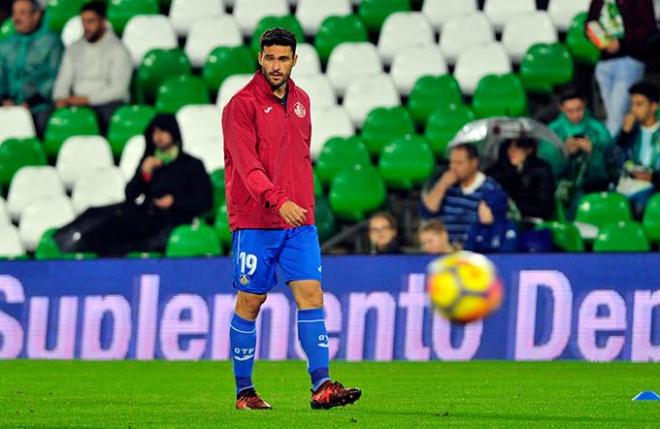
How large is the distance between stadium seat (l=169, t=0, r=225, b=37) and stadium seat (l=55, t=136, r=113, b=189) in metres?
2.10

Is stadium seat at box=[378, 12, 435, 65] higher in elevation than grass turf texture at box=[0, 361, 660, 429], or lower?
higher

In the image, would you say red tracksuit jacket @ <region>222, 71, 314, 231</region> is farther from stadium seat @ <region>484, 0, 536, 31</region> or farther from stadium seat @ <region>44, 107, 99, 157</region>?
stadium seat @ <region>44, 107, 99, 157</region>

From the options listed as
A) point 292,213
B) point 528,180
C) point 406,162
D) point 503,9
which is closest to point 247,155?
point 292,213

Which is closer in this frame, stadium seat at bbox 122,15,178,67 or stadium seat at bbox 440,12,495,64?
stadium seat at bbox 440,12,495,64

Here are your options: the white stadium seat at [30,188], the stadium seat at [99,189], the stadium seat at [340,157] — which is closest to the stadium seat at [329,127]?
the stadium seat at [340,157]

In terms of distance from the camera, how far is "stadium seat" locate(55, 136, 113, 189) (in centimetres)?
1812

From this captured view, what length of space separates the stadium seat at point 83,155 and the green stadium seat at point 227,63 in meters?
1.45

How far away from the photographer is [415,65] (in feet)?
58.4

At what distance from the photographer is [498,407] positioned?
8.83m

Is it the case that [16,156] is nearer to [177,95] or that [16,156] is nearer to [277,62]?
[177,95]

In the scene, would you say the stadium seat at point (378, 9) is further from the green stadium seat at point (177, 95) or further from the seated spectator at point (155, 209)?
the seated spectator at point (155, 209)

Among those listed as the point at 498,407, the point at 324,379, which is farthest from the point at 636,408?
the point at 324,379

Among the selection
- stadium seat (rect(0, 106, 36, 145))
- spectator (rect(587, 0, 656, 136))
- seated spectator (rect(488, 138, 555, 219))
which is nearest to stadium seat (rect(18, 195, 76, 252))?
stadium seat (rect(0, 106, 36, 145))

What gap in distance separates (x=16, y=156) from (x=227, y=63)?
8.31 feet
